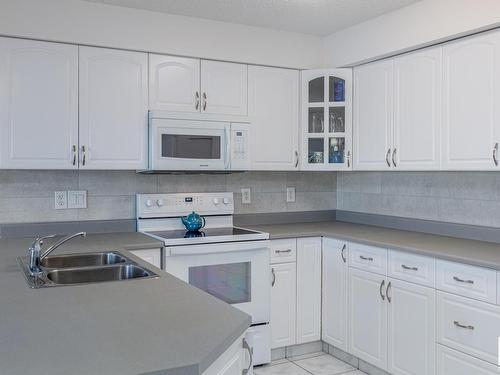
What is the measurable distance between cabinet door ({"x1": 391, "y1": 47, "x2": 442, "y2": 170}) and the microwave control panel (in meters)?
0.98

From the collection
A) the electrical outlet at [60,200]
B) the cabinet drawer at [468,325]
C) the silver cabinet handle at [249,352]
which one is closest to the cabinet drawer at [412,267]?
the cabinet drawer at [468,325]

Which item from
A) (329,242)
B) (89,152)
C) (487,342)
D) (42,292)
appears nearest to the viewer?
(42,292)

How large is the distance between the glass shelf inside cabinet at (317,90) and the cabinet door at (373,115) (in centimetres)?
24

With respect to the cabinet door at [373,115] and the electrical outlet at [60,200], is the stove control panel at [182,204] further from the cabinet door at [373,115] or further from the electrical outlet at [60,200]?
the cabinet door at [373,115]

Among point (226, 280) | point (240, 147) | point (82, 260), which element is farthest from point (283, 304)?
point (82, 260)

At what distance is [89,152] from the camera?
3000mm

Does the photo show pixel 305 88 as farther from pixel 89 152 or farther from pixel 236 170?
pixel 89 152

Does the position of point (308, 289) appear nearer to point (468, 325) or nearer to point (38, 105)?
point (468, 325)

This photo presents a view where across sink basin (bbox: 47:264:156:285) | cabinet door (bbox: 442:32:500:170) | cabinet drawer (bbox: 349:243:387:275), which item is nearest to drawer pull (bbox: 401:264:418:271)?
cabinet drawer (bbox: 349:243:387:275)

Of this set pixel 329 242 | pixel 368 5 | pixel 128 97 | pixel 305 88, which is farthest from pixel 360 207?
pixel 128 97

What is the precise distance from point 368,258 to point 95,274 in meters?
1.63

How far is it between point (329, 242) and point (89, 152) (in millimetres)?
1679

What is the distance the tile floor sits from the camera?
3.15 meters

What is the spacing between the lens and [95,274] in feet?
7.41
